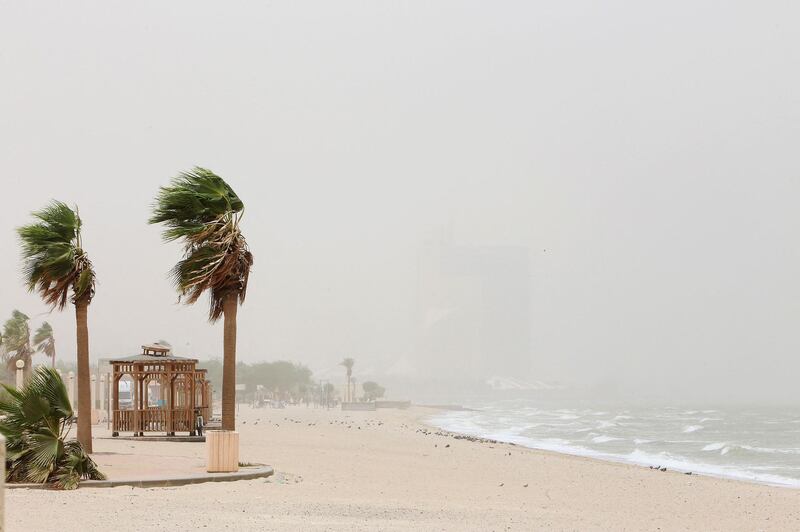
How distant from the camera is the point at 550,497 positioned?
56.6ft

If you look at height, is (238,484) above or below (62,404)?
below

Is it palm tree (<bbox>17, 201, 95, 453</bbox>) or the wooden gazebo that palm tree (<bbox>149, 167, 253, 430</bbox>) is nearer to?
palm tree (<bbox>17, 201, 95, 453</bbox>)

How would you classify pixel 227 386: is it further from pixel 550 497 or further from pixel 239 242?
pixel 550 497

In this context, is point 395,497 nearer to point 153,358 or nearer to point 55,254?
point 55,254

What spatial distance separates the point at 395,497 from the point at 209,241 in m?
5.56

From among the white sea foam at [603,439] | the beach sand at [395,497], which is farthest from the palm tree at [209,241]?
the white sea foam at [603,439]

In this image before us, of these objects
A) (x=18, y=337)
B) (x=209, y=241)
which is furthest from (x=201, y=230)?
(x=18, y=337)

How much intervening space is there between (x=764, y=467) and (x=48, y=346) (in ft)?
132

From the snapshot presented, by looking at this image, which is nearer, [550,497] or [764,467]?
[550,497]

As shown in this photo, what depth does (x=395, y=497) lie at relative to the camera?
14969 mm

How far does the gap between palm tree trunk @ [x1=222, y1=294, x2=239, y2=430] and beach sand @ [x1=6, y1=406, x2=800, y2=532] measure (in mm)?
1086

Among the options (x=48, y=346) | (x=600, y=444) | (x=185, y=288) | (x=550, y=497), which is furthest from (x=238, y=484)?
(x=48, y=346)

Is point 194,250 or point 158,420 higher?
point 194,250

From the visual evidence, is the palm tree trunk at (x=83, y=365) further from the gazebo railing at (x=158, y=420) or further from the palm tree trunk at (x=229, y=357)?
the gazebo railing at (x=158, y=420)
